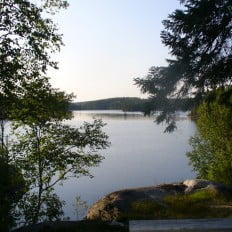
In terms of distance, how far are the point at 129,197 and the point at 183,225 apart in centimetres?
897

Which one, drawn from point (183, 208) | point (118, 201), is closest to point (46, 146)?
point (118, 201)

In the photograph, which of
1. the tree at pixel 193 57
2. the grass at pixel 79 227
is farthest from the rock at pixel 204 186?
the grass at pixel 79 227

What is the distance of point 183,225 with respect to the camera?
688 cm

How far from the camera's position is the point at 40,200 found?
579 inches

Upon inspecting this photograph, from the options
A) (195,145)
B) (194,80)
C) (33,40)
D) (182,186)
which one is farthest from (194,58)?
(195,145)

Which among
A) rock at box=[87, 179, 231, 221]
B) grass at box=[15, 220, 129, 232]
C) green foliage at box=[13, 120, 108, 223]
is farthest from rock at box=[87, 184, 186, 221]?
grass at box=[15, 220, 129, 232]

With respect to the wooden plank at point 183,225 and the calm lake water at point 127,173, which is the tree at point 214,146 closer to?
the calm lake water at point 127,173

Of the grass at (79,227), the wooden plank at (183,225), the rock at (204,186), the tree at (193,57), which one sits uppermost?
the tree at (193,57)

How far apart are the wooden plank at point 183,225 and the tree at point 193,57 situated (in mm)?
5211

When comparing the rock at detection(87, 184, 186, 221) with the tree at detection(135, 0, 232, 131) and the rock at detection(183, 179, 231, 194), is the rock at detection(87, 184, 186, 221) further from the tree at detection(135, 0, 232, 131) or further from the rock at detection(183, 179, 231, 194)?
the tree at detection(135, 0, 232, 131)

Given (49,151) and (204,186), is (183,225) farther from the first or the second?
(204,186)

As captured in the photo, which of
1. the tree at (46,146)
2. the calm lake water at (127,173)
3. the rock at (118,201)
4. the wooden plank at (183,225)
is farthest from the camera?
the calm lake water at (127,173)

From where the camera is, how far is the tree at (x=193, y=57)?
37.7ft

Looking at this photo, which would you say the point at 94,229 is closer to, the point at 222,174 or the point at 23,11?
the point at 23,11
